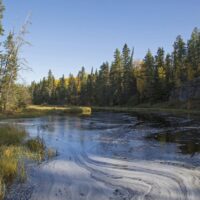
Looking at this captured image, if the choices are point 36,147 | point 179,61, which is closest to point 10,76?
point 36,147

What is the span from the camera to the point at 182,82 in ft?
233

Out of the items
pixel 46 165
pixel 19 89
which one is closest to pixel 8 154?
pixel 46 165

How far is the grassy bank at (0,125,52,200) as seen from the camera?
28.6 ft

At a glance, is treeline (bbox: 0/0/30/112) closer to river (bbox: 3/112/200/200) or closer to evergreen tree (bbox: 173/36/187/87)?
river (bbox: 3/112/200/200)

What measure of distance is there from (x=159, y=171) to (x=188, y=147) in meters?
6.25

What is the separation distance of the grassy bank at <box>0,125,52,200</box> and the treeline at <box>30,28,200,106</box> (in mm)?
59892

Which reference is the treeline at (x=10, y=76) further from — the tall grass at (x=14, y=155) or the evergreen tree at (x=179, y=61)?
the evergreen tree at (x=179, y=61)

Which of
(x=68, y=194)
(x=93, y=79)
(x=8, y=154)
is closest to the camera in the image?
(x=68, y=194)

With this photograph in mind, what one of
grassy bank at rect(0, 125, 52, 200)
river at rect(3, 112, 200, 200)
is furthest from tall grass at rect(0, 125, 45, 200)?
river at rect(3, 112, 200, 200)

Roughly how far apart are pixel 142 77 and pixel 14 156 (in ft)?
236

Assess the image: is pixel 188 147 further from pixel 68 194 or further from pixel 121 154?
pixel 68 194

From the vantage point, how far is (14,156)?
440 inches

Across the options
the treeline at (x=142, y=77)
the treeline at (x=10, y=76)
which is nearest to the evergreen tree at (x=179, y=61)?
the treeline at (x=142, y=77)

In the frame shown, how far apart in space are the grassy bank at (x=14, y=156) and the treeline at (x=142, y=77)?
5989cm
